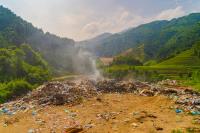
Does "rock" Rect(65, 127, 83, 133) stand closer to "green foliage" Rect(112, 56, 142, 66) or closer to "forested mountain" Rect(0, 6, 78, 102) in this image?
"forested mountain" Rect(0, 6, 78, 102)

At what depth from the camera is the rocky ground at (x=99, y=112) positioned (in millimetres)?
14531

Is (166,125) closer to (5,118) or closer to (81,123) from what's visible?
(81,123)

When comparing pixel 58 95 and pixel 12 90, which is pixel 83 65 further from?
pixel 58 95

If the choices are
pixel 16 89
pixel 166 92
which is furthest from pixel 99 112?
pixel 16 89

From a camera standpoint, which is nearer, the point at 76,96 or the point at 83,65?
the point at 76,96

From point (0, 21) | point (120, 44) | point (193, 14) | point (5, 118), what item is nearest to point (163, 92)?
point (5, 118)

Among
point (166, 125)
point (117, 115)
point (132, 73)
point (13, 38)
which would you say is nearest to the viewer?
point (166, 125)

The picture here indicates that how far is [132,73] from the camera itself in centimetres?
4841

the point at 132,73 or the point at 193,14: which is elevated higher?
the point at 193,14

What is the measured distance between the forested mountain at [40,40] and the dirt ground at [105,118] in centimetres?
4910

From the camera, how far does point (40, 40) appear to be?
78375 millimetres

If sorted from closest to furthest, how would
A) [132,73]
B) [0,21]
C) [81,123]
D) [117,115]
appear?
[81,123], [117,115], [132,73], [0,21]

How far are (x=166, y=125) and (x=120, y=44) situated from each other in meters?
Result: 187

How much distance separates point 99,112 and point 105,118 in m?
1.91
